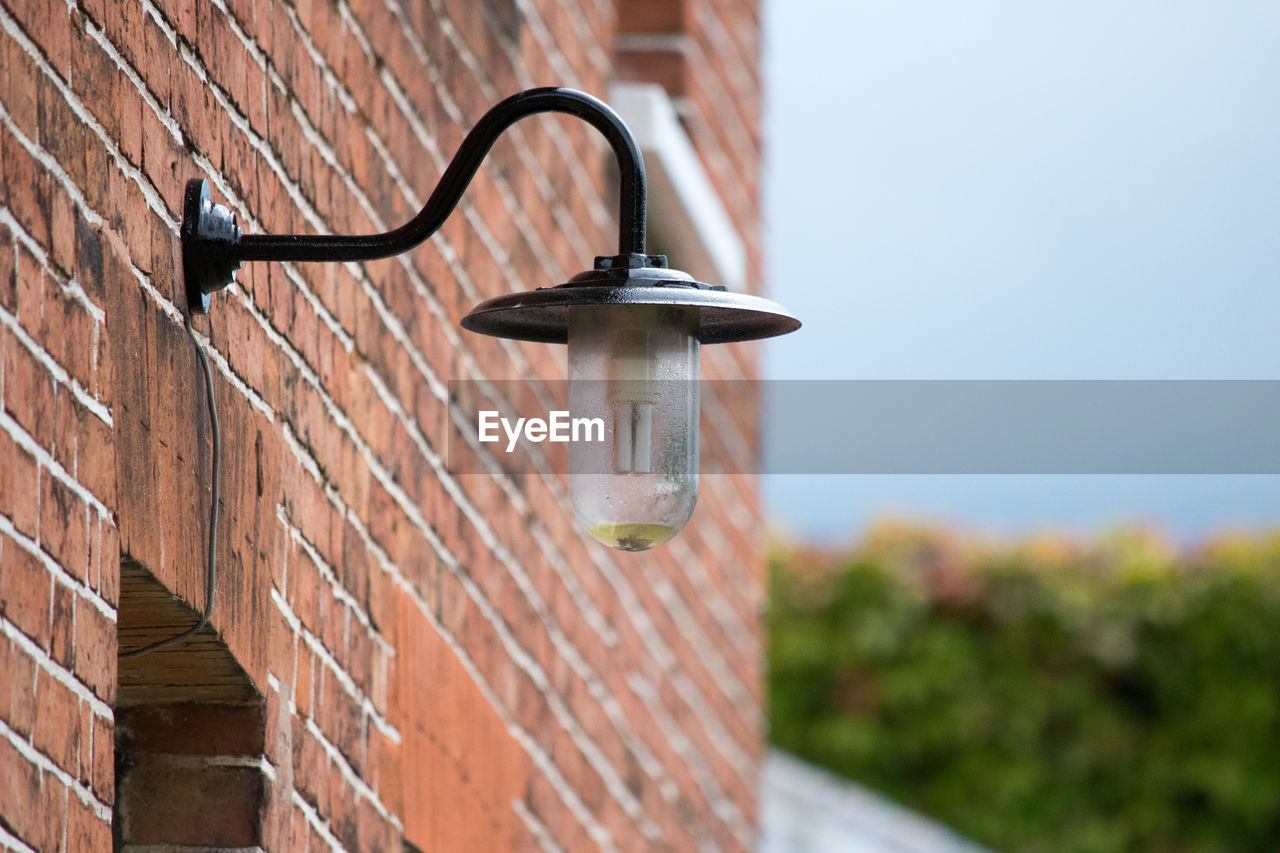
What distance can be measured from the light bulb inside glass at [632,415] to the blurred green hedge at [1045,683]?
28.8 ft

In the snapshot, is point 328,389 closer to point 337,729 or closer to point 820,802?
point 337,729

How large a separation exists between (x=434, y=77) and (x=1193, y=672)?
8.32 meters

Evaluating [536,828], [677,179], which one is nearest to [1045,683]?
[677,179]

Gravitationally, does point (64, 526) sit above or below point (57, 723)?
above

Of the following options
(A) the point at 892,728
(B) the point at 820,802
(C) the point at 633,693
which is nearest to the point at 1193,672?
(A) the point at 892,728

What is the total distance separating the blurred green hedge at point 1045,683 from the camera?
9.71 m

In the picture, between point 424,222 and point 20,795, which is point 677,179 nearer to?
point 424,222

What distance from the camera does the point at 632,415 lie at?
1765 mm

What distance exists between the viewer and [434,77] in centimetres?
282

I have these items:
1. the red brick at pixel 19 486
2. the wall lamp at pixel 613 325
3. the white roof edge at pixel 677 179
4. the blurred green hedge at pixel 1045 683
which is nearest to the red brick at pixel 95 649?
the red brick at pixel 19 486

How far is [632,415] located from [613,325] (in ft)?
0.35

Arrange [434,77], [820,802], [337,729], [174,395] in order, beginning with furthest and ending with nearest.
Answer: [820,802] < [434,77] < [337,729] < [174,395]

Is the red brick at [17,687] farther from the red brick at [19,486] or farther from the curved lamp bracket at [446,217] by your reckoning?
the curved lamp bracket at [446,217]

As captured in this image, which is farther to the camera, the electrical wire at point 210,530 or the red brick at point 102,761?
the electrical wire at point 210,530
